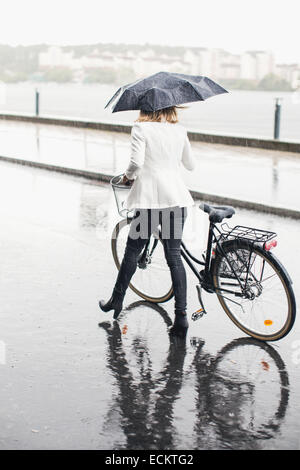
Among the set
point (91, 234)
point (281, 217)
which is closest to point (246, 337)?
point (91, 234)

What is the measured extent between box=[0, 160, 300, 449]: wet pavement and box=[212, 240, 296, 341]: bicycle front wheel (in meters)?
0.12

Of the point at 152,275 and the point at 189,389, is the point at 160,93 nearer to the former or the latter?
the point at 152,275

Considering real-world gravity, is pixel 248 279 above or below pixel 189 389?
above

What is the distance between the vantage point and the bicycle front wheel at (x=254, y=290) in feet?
17.2

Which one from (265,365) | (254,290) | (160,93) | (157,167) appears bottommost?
(265,365)

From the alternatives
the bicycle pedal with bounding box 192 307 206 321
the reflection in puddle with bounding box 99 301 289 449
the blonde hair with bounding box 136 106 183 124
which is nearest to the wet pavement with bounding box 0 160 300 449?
the reflection in puddle with bounding box 99 301 289 449

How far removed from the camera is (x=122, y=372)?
479 cm

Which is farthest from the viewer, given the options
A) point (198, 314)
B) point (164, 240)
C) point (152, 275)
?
point (152, 275)

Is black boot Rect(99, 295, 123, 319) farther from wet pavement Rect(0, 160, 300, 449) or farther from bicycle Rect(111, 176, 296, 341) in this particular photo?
bicycle Rect(111, 176, 296, 341)

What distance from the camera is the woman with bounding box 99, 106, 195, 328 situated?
5230 millimetres

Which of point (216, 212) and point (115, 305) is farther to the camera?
point (115, 305)

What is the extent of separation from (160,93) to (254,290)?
1.54m

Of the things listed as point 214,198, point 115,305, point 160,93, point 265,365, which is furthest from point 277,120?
point 265,365

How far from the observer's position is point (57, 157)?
53.1 feet
